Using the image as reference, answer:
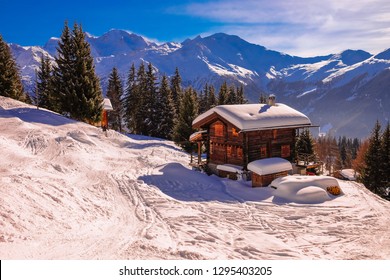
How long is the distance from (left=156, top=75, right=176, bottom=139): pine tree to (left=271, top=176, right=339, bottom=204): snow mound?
29.1 meters

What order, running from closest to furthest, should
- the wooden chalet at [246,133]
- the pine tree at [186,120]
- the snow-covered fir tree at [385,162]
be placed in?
the wooden chalet at [246,133]
the snow-covered fir tree at [385,162]
the pine tree at [186,120]

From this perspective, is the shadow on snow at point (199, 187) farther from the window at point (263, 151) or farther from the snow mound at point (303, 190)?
the window at point (263, 151)

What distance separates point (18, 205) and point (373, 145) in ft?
121

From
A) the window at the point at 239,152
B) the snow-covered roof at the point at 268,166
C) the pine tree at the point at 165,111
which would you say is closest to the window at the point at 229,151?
the window at the point at 239,152

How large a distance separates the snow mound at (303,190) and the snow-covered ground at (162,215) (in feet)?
0.20

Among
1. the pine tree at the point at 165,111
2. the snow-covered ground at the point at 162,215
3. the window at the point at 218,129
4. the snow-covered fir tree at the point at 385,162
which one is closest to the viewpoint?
the snow-covered ground at the point at 162,215

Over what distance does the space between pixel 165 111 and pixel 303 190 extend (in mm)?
32056

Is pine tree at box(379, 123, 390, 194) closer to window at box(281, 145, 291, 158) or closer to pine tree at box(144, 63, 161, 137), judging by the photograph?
window at box(281, 145, 291, 158)

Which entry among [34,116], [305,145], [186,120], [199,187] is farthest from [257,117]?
[34,116]

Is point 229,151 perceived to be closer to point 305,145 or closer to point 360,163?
point 305,145

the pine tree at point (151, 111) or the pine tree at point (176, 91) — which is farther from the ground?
the pine tree at point (176, 91)

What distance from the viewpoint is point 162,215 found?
13250mm

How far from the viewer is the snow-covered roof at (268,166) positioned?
19.3 m

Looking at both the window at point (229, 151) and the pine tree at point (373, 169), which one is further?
the pine tree at point (373, 169)
